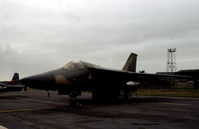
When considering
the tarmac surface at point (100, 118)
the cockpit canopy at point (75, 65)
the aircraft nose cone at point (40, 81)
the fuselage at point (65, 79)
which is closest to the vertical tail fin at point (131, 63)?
the fuselage at point (65, 79)

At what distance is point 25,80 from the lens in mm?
12984

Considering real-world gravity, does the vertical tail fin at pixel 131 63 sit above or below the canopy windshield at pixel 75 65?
above

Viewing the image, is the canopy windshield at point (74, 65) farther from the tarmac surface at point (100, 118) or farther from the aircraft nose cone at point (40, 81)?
the tarmac surface at point (100, 118)

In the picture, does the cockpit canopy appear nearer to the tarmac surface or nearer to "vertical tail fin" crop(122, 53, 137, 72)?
the tarmac surface

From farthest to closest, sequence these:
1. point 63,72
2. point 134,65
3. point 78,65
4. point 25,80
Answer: point 134,65 → point 78,65 → point 63,72 → point 25,80

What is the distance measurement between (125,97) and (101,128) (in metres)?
14.2

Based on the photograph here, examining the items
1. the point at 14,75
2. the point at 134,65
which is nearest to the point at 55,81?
the point at 134,65

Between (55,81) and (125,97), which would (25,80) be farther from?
(125,97)

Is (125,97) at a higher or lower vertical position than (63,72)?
lower

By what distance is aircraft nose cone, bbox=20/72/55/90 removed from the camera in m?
13.0

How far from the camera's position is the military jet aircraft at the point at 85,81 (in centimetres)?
1369

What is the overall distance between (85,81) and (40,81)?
13.6ft

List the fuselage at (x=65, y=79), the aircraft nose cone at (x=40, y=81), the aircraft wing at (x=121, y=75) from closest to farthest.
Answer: the aircraft nose cone at (x=40, y=81), the fuselage at (x=65, y=79), the aircraft wing at (x=121, y=75)

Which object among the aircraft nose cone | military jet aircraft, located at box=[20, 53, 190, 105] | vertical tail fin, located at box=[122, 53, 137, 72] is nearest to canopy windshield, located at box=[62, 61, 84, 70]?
military jet aircraft, located at box=[20, 53, 190, 105]
